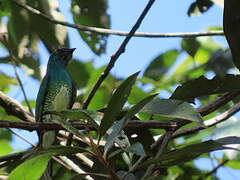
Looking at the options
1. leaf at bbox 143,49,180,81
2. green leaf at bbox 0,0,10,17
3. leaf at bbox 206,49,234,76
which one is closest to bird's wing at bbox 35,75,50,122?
green leaf at bbox 0,0,10,17

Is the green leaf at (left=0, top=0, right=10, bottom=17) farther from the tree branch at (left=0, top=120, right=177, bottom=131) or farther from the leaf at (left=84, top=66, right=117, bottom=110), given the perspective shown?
the tree branch at (left=0, top=120, right=177, bottom=131)

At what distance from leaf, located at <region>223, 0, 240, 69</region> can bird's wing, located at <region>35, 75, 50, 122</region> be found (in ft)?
7.25

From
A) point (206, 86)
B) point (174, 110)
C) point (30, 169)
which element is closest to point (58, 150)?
point (30, 169)

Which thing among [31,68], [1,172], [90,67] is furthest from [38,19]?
[1,172]

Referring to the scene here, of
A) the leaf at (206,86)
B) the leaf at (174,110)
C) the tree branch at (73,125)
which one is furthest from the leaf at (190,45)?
the leaf at (174,110)

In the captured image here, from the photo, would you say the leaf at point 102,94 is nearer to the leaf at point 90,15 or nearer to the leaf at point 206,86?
the leaf at point 90,15

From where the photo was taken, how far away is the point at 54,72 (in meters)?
4.66

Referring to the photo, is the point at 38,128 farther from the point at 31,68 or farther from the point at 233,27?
the point at 31,68

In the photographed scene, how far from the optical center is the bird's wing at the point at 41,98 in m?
3.86

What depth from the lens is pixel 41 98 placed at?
13.6 feet

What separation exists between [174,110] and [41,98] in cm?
254

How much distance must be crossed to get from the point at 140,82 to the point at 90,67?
0.96 metres

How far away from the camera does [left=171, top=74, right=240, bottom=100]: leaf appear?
1994 millimetres

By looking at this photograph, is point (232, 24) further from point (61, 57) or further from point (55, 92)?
point (61, 57)
